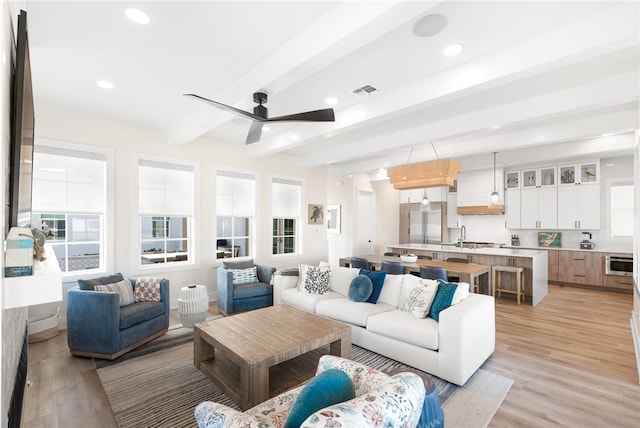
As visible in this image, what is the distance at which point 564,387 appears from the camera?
2.61 metres

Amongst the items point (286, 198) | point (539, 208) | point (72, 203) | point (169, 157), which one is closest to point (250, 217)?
point (286, 198)

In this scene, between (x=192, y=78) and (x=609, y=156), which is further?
(x=609, y=156)

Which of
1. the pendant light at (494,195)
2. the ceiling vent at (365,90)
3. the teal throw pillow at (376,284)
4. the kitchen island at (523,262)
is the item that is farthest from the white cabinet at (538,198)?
the ceiling vent at (365,90)

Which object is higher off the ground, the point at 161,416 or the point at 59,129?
the point at 59,129

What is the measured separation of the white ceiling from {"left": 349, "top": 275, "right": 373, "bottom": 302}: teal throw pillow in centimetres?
192

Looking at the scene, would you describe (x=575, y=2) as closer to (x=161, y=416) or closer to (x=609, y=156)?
(x=161, y=416)

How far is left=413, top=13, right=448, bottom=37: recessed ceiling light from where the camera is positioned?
2.24m

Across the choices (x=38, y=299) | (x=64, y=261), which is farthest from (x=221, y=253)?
(x=38, y=299)

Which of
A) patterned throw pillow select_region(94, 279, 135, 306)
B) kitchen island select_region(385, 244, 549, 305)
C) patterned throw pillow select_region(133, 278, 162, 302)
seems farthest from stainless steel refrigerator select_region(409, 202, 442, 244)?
patterned throw pillow select_region(94, 279, 135, 306)

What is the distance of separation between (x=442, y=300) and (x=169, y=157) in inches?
174

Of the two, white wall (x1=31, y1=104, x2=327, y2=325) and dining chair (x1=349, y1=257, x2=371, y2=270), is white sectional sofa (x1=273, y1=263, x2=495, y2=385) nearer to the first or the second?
dining chair (x1=349, y1=257, x2=371, y2=270)

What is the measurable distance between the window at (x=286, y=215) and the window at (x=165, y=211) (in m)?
1.71

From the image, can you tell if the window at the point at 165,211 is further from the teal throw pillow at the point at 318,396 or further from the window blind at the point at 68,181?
the teal throw pillow at the point at 318,396

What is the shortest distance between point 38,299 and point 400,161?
5931 millimetres
